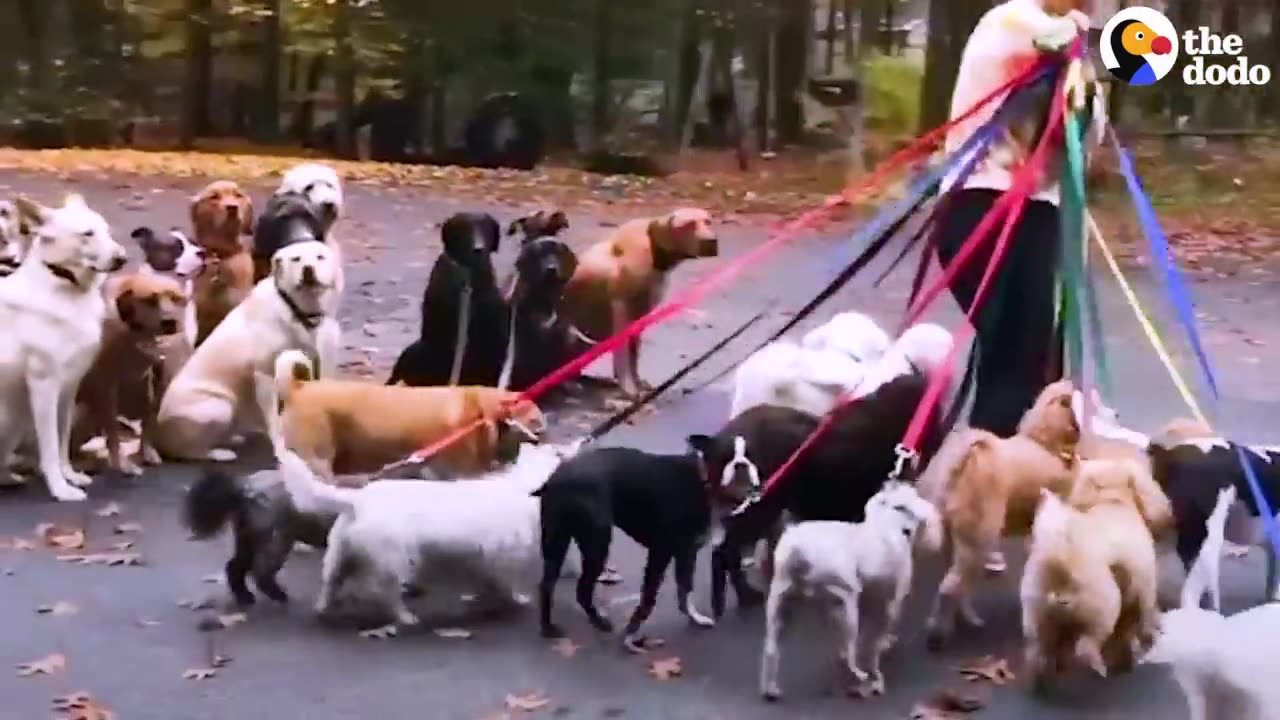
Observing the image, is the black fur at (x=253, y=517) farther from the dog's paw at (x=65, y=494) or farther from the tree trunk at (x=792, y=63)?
the tree trunk at (x=792, y=63)

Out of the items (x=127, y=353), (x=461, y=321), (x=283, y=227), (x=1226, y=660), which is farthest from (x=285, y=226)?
(x=1226, y=660)

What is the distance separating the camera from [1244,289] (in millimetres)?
11453

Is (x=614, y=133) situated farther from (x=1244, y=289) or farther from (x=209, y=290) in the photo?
(x=209, y=290)

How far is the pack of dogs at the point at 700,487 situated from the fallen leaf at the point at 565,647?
0.09m

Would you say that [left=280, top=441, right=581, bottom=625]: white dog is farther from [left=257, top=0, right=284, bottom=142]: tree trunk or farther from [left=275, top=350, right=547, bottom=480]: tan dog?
[left=257, top=0, right=284, bottom=142]: tree trunk

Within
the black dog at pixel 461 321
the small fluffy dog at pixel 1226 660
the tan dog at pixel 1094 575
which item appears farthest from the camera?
the black dog at pixel 461 321

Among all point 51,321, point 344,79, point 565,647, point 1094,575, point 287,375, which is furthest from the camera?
point 344,79

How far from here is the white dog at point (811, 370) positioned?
199 inches

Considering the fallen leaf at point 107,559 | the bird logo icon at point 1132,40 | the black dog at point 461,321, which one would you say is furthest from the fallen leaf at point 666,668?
the bird logo icon at point 1132,40

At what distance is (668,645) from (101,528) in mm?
2172

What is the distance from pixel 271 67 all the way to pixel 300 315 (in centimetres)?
1037

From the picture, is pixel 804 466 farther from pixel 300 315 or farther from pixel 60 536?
pixel 60 536

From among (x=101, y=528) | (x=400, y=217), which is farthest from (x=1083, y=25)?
(x=400, y=217)

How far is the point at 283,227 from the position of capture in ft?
21.1
